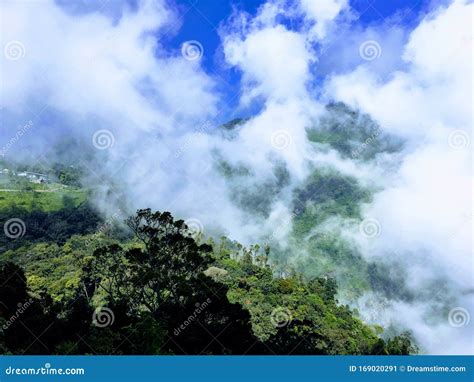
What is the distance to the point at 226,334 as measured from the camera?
2119cm

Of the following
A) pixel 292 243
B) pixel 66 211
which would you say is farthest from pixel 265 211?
pixel 66 211

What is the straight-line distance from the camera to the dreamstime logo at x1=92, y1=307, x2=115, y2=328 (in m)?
20.0

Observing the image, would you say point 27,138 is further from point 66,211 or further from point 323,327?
point 323,327

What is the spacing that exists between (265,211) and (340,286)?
39.7 m
